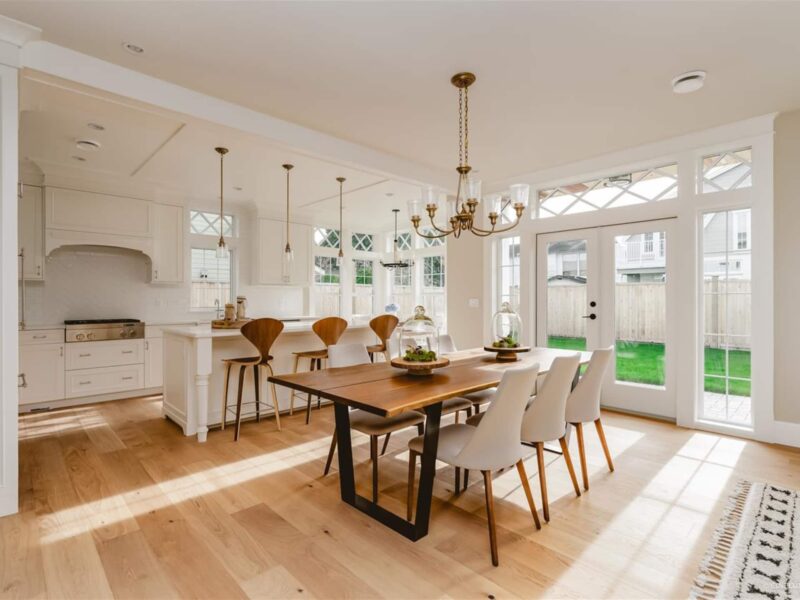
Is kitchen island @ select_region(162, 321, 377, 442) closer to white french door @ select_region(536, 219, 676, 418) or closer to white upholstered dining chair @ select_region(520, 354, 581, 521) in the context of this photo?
white french door @ select_region(536, 219, 676, 418)

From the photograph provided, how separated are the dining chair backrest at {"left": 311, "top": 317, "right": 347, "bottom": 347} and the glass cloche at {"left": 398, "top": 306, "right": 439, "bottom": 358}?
4.53 feet

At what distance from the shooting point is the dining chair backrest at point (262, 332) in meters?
3.59

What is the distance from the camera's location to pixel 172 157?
170 inches

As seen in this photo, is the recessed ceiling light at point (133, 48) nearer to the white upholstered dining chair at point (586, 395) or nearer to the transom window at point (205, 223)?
the white upholstered dining chair at point (586, 395)

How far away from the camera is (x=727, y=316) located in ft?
12.3

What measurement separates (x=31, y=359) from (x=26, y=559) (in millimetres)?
3319

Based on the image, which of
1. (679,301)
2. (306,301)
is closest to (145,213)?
(306,301)

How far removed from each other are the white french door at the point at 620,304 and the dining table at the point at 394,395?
2074mm

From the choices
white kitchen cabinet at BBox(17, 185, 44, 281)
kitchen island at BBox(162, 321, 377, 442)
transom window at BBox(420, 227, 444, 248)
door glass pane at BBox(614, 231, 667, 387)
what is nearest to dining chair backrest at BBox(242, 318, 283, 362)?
kitchen island at BBox(162, 321, 377, 442)

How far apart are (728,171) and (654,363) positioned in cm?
188

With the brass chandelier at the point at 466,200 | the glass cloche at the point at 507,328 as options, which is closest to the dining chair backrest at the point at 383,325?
the glass cloche at the point at 507,328

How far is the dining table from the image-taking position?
6.22 ft

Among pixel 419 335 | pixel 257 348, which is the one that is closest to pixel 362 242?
pixel 257 348

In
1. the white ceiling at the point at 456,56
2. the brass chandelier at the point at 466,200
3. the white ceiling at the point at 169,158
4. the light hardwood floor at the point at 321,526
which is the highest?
the white ceiling at the point at 456,56
